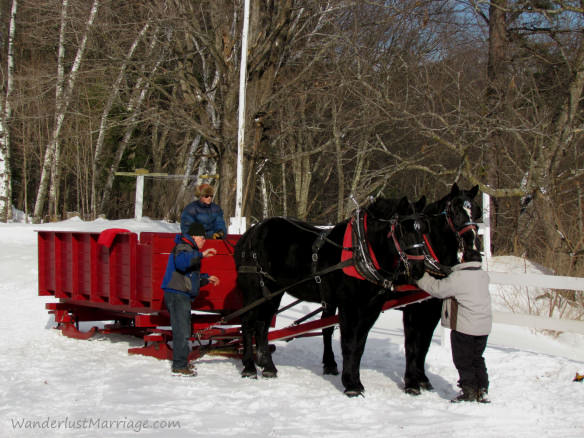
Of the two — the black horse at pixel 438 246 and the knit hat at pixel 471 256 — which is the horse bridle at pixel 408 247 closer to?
the black horse at pixel 438 246

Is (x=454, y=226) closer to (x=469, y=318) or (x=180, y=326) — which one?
(x=469, y=318)

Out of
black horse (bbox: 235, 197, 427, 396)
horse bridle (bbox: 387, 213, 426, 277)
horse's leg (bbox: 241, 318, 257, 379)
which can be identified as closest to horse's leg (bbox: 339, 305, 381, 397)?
black horse (bbox: 235, 197, 427, 396)

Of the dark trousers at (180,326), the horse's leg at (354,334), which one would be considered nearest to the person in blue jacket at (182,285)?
the dark trousers at (180,326)

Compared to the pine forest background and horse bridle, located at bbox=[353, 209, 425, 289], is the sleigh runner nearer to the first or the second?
horse bridle, located at bbox=[353, 209, 425, 289]

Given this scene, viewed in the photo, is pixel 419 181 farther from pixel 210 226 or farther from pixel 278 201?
pixel 210 226

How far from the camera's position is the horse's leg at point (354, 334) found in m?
6.10

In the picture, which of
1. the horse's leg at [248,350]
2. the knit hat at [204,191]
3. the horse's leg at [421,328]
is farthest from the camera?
the knit hat at [204,191]

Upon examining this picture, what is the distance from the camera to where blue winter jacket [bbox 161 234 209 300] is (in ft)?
21.9

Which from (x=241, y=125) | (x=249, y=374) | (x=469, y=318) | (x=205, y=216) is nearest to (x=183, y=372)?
(x=249, y=374)

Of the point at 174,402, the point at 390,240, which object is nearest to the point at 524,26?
the point at 390,240

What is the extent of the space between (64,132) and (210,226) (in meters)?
21.9

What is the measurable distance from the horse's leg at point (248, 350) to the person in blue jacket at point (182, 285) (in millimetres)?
535

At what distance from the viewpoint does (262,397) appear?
6004 mm

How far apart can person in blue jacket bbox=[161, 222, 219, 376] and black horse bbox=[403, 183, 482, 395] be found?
2102mm
